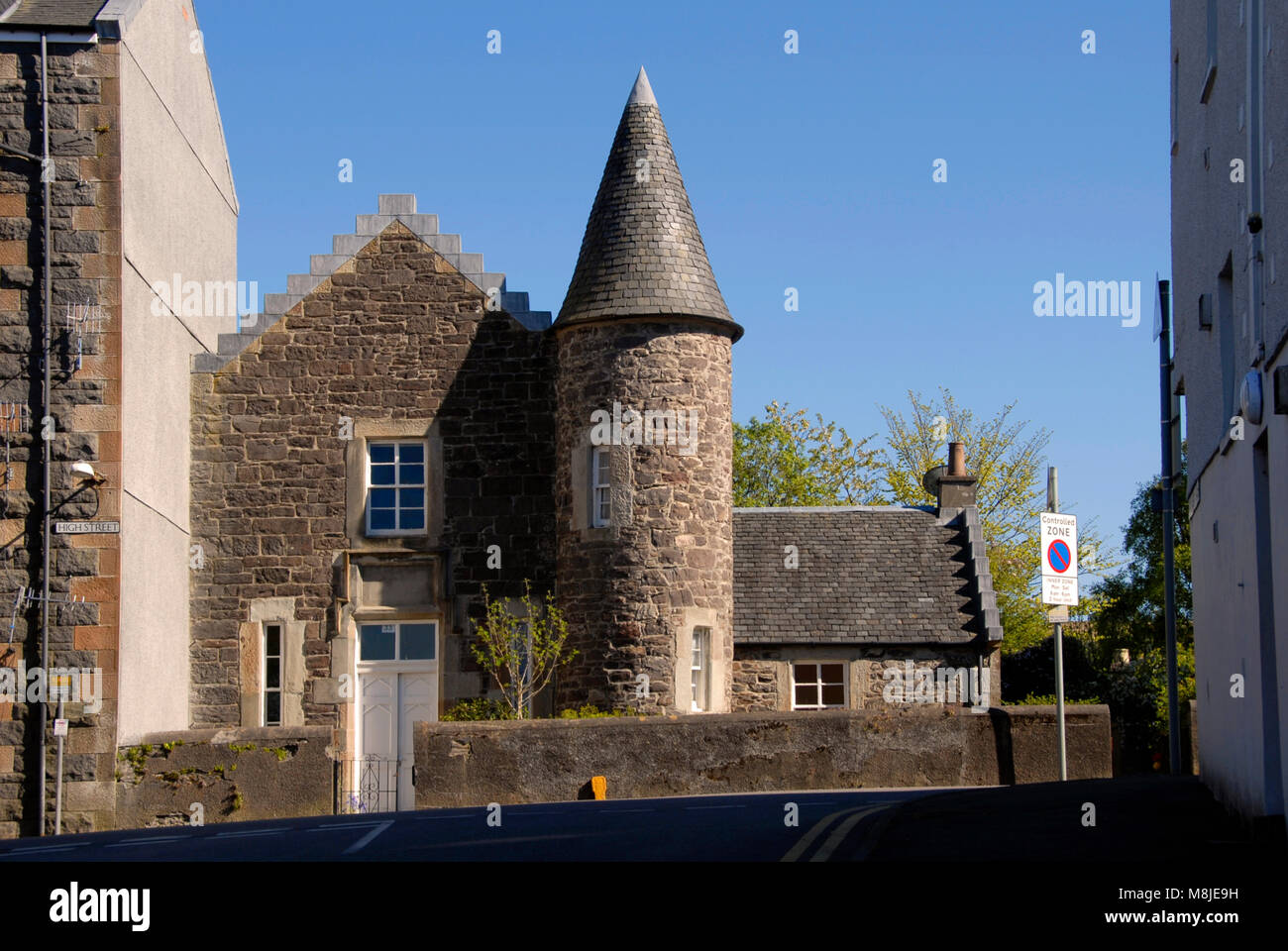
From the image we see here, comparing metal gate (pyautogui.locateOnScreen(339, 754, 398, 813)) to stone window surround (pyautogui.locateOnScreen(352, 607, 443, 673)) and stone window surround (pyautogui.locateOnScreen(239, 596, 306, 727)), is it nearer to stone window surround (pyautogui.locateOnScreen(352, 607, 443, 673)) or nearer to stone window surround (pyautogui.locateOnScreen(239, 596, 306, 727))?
stone window surround (pyautogui.locateOnScreen(239, 596, 306, 727))

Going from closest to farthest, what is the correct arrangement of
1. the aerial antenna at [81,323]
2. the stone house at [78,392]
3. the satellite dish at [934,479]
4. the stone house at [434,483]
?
the stone house at [78,392], the aerial antenna at [81,323], the stone house at [434,483], the satellite dish at [934,479]

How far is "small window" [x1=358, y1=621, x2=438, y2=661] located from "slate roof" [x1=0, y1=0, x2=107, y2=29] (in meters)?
9.03

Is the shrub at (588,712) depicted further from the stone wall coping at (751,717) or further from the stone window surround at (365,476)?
the stone window surround at (365,476)

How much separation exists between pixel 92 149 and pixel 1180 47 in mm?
13003

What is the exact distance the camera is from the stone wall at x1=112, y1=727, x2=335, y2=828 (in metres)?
20.1

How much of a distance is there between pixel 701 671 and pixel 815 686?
225 centimetres

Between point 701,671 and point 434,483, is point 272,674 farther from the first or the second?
point 701,671

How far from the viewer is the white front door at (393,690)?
24109 millimetres

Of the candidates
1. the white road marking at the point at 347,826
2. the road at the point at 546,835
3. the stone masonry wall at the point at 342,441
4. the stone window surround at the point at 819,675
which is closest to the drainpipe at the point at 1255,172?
the road at the point at 546,835

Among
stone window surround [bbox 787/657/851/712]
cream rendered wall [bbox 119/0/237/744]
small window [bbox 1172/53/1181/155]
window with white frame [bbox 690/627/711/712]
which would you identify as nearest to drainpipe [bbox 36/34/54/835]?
cream rendered wall [bbox 119/0/237/744]

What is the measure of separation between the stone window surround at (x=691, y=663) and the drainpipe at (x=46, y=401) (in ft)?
26.3

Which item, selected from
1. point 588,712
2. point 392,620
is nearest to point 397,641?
point 392,620
